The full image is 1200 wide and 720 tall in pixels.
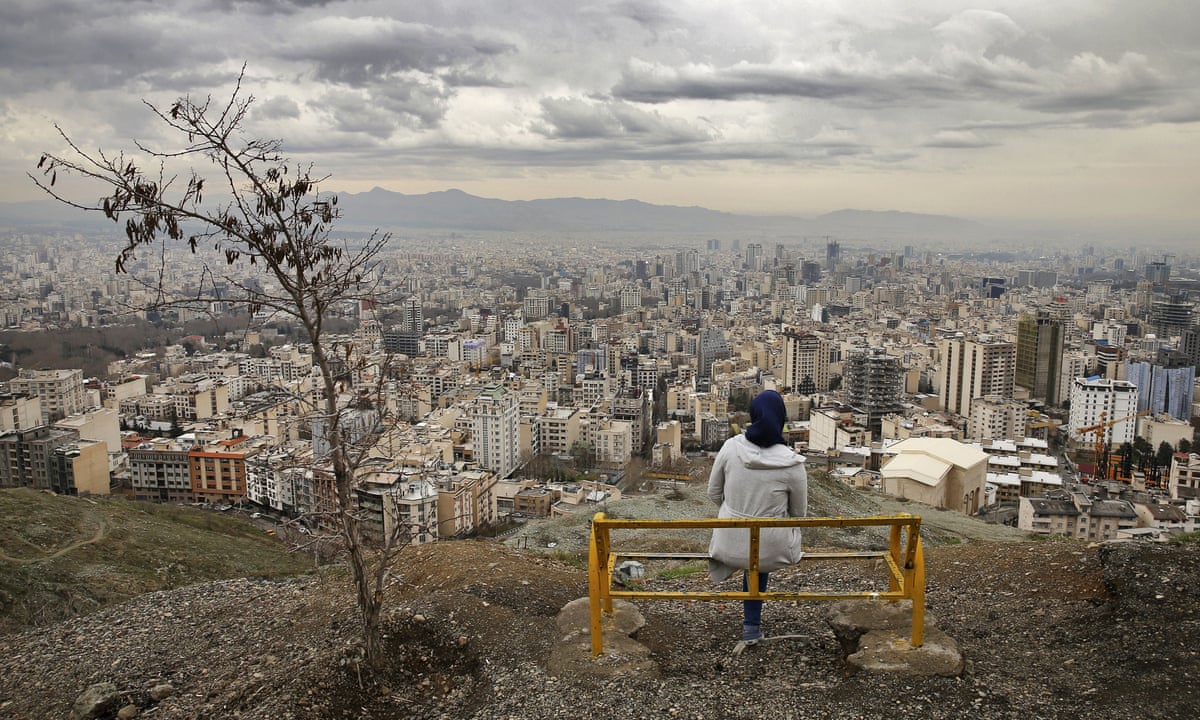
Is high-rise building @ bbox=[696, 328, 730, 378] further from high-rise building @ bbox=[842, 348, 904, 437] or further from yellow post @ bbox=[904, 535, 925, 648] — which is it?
yellow post @ bbox=[904, 535, 925, 648]

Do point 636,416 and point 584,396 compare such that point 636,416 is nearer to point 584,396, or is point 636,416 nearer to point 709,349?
point 584,396

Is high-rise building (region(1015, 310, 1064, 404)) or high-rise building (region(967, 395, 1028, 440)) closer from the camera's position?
high-rise building (region(967, 395, 1028, 440))

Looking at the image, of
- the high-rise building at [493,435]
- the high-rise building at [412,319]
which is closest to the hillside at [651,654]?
the high-rise building at [493,435]

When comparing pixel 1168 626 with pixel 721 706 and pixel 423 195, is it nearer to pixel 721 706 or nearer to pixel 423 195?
pixel 721 706

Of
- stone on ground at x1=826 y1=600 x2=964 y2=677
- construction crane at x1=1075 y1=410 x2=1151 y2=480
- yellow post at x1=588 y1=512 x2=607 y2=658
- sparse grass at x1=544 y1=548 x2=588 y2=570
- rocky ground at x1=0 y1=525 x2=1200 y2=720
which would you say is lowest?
construction crane at x1=1075 y1=410 x2=1151 y2=480

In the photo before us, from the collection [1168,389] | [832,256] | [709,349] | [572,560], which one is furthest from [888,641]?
[832,256]

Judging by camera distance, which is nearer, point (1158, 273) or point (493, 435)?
point (493, 435)

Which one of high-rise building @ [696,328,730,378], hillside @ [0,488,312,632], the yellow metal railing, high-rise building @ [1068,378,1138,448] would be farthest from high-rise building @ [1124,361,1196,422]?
the yellow metal railing
